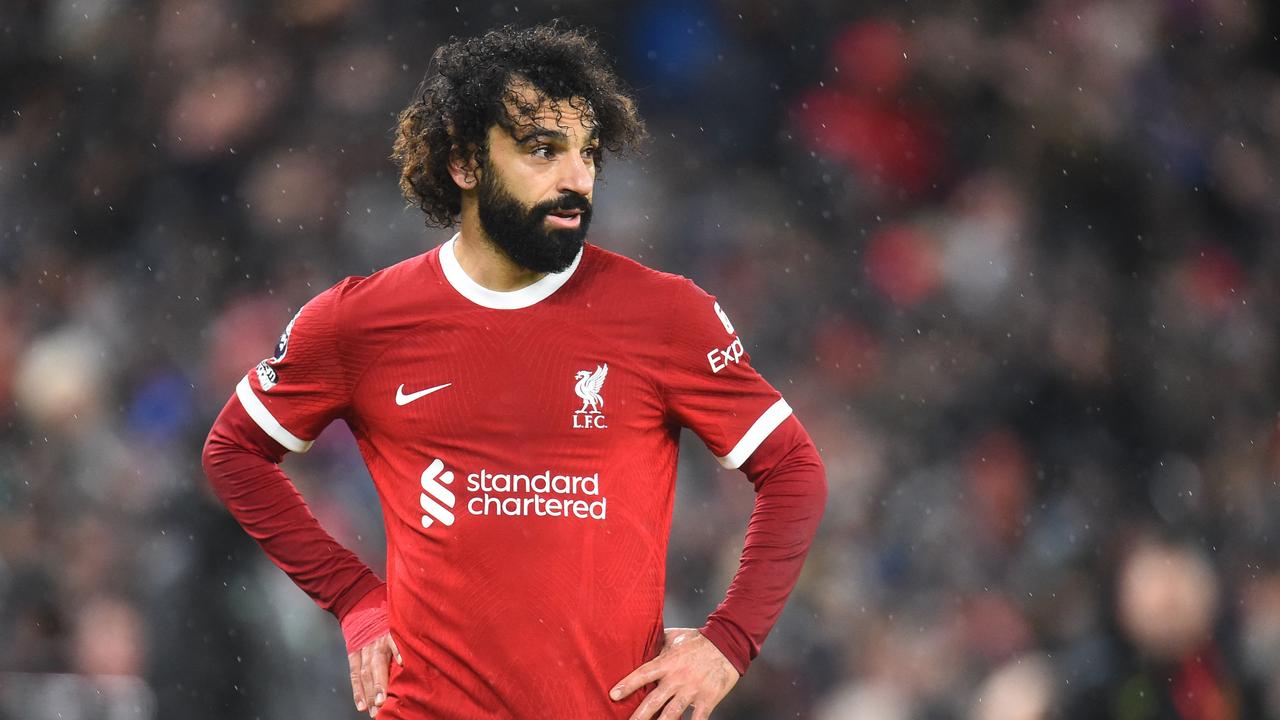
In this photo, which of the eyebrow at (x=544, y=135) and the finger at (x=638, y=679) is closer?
the finger at (x=638, y=679)

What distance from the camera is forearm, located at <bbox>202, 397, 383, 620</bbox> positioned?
2.49 metres

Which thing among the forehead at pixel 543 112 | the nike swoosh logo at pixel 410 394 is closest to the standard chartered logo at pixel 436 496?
the nike swoosh logo at pixel 410 394

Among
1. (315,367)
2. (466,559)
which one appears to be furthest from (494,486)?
(315,367)

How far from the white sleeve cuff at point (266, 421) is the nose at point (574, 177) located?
64cm

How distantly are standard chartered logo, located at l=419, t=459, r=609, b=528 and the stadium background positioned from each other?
2.54 metres

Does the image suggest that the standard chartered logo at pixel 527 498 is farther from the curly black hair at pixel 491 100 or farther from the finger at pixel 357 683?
the curly black hair at pixel 491 100

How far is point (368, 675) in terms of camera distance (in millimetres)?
2311

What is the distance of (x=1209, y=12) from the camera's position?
520 cm

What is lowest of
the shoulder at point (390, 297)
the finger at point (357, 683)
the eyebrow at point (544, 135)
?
the finger at point (357, 683)

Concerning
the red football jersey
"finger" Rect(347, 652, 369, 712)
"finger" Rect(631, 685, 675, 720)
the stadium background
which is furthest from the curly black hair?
the stadium background

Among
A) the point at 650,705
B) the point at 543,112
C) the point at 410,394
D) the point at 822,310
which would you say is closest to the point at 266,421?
the point at 410,394

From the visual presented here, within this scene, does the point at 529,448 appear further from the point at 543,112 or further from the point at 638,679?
the point at 543,112

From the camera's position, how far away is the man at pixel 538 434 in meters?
2.18

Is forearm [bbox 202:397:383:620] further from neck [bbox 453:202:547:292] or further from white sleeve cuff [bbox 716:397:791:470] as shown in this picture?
white sleeve cuff [bbox 716:397:791:470]
